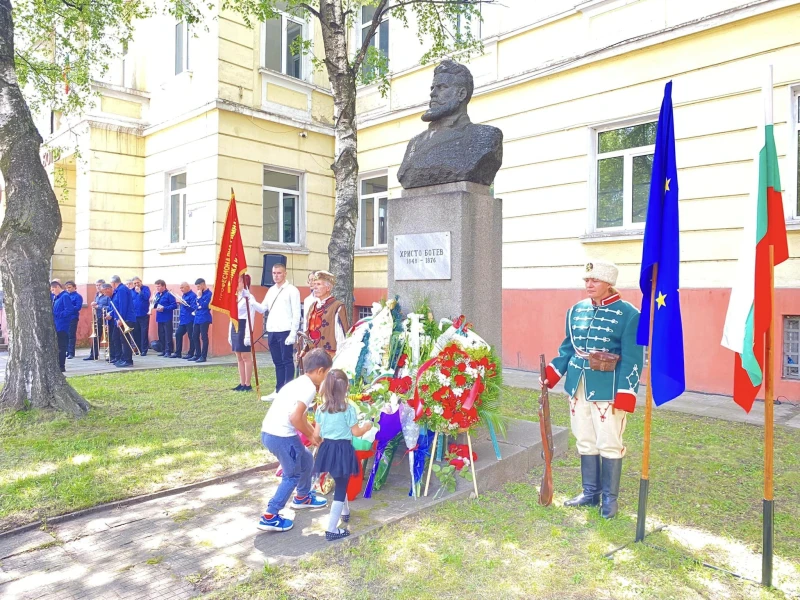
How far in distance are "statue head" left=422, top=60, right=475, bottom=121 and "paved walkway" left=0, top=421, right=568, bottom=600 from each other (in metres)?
3.13

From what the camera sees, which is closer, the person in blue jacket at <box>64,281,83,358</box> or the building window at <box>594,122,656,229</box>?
the building window at <box>594,122,656,229</box>

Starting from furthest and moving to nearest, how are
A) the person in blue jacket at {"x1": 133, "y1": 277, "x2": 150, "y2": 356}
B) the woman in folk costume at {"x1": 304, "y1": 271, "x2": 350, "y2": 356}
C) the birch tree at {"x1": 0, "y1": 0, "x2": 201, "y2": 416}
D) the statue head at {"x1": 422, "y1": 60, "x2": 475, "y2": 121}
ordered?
the person in blue jacket at {"x1": 133, "y1": 277, "x2": 150, "y2": 356} → the birch tree at {"x1": 0, "y1": 0, "x2": 201, "y2": 416} → the woman in folk costume at {"x1": 304, "y1": 271, "x2": 350, "y2": 356} → the statue head at {"x1": 422, "y1": 60, "x2": 475, "y2": 121}

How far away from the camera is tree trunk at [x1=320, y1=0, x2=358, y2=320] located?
9.52m

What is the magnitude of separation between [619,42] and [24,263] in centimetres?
914

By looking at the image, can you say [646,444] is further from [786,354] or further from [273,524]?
[786,354]

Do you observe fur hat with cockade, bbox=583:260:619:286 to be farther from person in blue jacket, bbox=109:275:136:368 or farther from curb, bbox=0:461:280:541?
person in blue jacket, bbox=109:275:136:368

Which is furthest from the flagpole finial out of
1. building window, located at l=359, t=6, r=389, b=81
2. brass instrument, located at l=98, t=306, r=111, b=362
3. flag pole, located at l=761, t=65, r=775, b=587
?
brass instrument, located at l=98, t=306, r=111, b=362

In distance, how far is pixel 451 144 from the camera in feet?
18.7

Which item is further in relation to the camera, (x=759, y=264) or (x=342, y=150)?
(x=342, y=150)

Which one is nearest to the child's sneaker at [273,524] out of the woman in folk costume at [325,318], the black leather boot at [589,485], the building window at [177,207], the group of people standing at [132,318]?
the black leather boot at [589,485]

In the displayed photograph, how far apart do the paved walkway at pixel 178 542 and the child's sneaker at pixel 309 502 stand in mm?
99

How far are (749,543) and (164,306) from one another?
491 inches

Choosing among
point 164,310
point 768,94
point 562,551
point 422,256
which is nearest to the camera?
point 768,94

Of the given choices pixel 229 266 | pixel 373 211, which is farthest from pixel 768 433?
pixel 373 211
